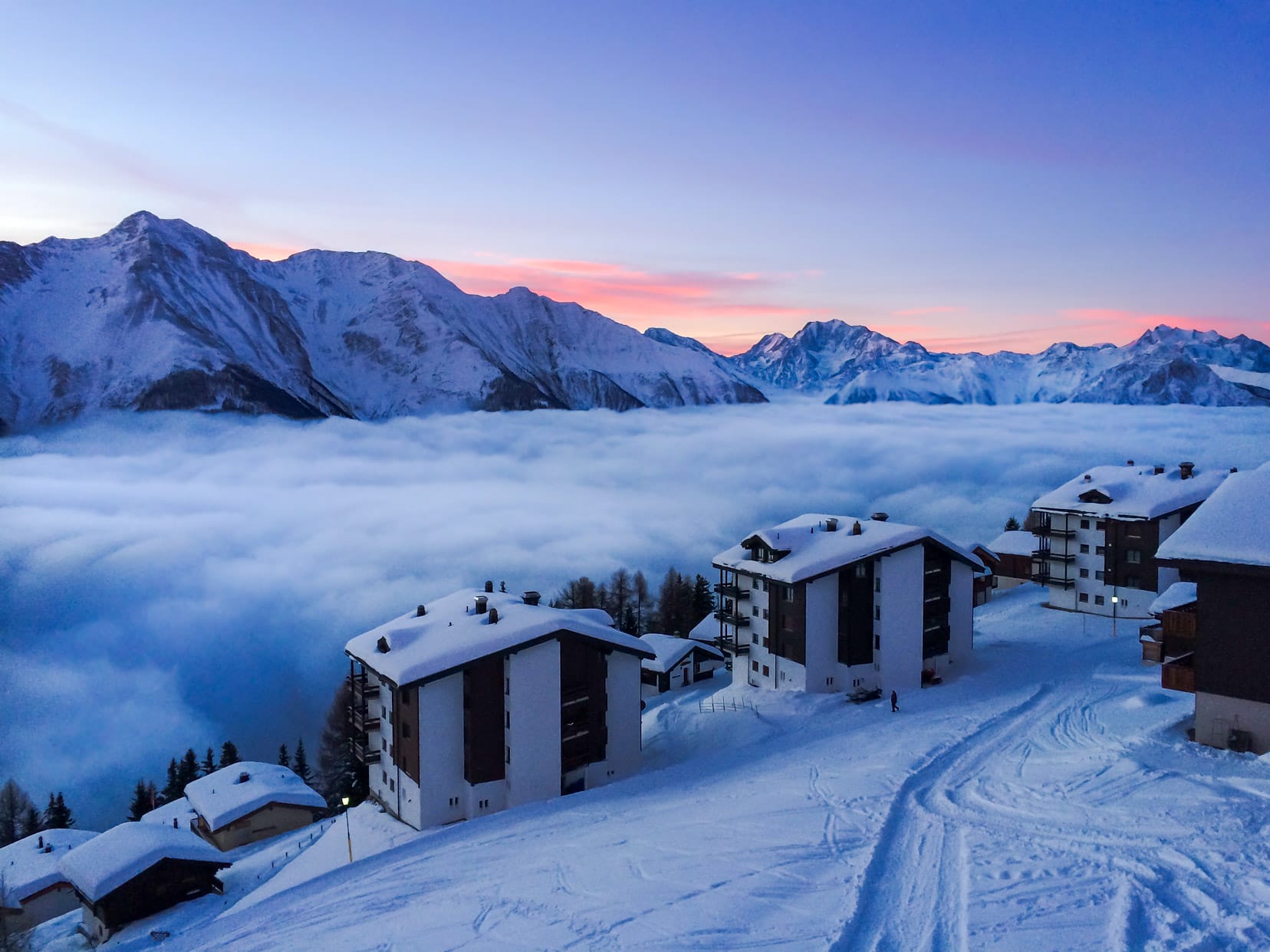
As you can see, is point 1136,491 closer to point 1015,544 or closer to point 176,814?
point 1015,544

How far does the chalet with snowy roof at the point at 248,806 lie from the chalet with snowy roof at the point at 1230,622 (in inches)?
2145

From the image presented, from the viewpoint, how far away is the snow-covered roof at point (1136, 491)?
203ft

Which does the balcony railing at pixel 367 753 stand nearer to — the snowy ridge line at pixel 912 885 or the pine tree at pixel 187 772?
the snowy ridge line at pixel 912 885

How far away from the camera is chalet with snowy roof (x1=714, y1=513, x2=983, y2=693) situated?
49.9 metres

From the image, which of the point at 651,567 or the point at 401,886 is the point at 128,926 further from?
the point at 651,567

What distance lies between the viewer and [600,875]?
22719mm

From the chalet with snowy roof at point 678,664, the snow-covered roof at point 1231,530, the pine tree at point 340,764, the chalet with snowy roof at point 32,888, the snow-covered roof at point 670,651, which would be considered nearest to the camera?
the snow-covered roof at point 1231,530

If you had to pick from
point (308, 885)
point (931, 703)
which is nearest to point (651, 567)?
point (931, 703)

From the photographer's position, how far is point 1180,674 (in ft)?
101

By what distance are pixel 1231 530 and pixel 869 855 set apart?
18.8 metres

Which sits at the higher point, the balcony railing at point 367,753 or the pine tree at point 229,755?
the balcony railing at point 367,753

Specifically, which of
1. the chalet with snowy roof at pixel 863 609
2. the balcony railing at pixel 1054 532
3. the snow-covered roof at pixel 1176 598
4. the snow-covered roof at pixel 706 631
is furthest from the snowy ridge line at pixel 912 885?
the snow-covered roof at pixel 706 631

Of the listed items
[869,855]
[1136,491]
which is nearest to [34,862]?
[869,855]

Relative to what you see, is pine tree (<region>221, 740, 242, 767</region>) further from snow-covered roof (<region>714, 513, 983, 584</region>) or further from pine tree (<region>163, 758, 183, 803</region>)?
snow-covered roof (<region>714, 513, 983, 584</region>)
